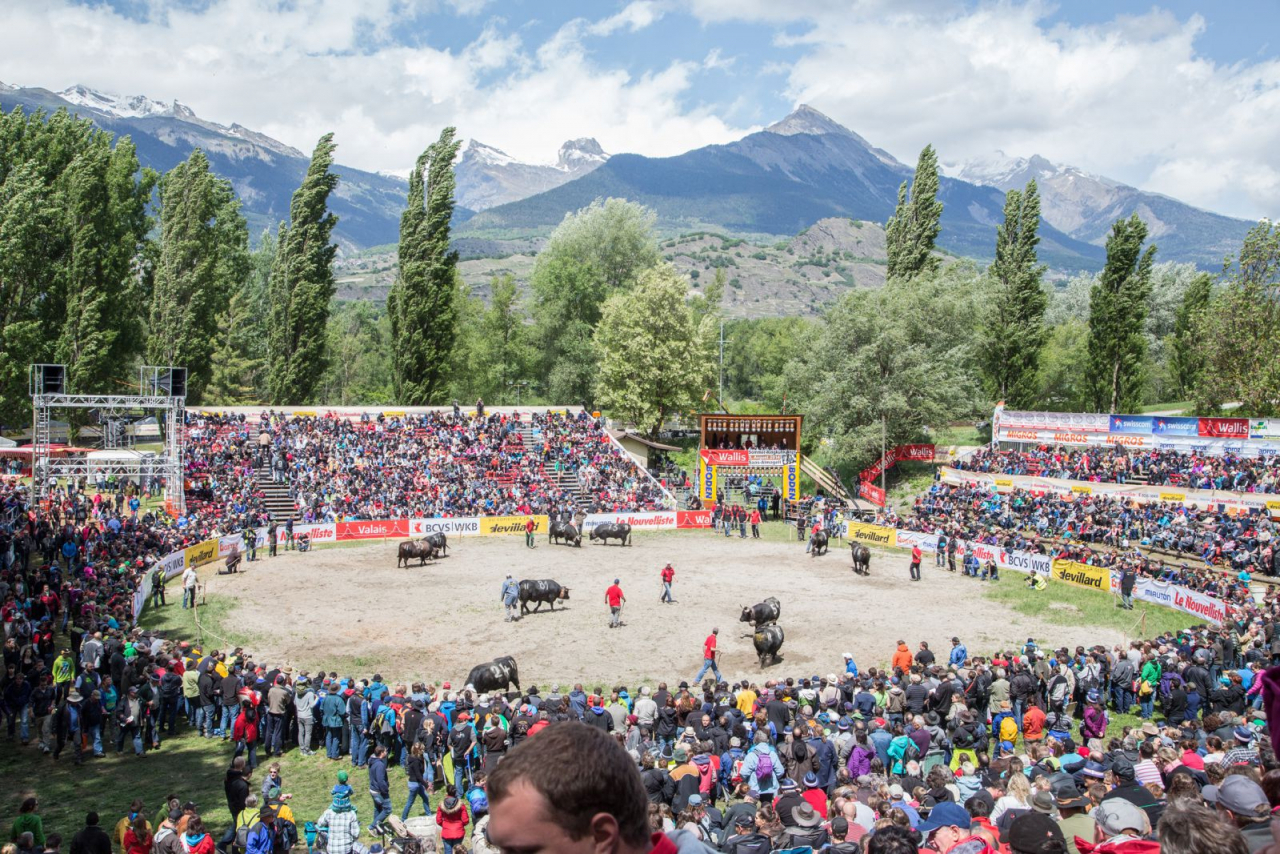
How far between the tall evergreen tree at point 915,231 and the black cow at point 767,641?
4867 centimetres

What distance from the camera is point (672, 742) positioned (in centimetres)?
1535

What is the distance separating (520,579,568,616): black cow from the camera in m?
27.0

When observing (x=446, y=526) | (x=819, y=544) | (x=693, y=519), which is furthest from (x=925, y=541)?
(x=446, y=526)

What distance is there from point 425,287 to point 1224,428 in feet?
148

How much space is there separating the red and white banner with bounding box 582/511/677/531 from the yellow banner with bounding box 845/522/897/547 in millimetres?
8515

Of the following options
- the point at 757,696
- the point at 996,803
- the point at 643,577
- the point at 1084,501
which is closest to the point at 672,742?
the point at 757,696

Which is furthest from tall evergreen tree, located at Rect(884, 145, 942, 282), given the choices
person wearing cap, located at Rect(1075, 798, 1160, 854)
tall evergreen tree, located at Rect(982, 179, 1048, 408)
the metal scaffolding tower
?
person wearing cap, located at Rect(1075, 798, 1160, 854)

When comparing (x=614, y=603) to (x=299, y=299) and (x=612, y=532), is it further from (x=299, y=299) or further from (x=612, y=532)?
(x=299, y=299)

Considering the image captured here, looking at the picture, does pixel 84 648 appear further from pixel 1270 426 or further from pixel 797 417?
pixel 1270 426

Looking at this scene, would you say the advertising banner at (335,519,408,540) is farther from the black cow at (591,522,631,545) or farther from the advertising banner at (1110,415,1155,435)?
the advertising banner at (1110,415,1155,435)

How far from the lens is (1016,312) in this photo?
6488cm

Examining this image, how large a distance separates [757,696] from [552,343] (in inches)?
2477

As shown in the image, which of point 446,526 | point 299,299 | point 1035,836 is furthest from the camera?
point 299,299

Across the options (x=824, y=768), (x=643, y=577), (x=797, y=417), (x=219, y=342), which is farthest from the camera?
(x=219, y=342)
